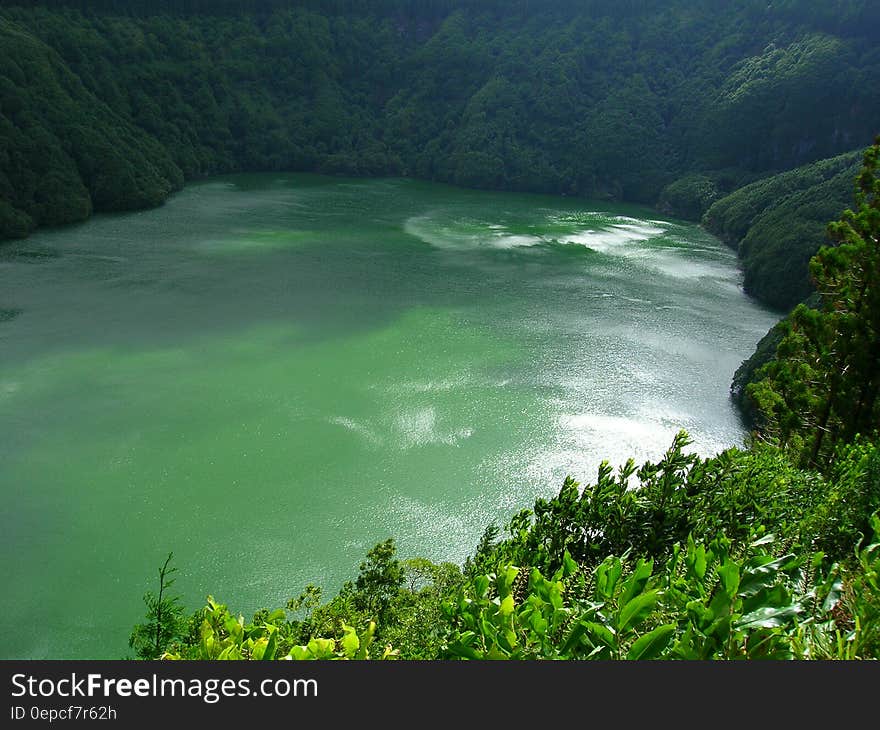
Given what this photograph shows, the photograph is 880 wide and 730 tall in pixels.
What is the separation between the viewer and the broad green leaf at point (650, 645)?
3535mm

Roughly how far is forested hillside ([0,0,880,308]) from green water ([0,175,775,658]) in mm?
12606

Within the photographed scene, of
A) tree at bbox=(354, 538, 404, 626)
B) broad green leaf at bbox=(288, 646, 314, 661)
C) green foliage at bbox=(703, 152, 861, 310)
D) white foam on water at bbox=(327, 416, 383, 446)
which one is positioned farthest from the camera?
green foliage at bbox=(703, 152, 861, 310)

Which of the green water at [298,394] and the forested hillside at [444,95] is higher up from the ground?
the forested hillside at [444,95]

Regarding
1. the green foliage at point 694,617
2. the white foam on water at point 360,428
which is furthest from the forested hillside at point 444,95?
the green foliage at point 694,617

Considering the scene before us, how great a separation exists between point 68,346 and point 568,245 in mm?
31824

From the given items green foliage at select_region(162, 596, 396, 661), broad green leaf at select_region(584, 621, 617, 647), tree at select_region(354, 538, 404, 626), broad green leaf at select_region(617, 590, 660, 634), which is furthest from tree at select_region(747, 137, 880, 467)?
green foliage at select_region(162, 596, 396, 661)

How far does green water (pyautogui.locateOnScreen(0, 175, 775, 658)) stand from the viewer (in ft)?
51.1

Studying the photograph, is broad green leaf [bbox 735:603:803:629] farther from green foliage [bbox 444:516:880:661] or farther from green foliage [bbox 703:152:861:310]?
green foliage [bbox 703:152:861:310]

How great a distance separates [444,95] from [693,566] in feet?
274

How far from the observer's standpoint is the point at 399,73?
83.9 metres

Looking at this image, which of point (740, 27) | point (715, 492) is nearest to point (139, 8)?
point (740, 27)

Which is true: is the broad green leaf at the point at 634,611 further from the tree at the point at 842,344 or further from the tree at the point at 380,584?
the tree at the point at 842,344

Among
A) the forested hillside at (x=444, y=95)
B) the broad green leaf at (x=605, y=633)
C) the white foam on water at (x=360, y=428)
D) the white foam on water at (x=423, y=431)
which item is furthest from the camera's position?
the forested hillside at (x=444, y=95)

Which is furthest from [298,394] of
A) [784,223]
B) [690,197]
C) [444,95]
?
[444,95]
